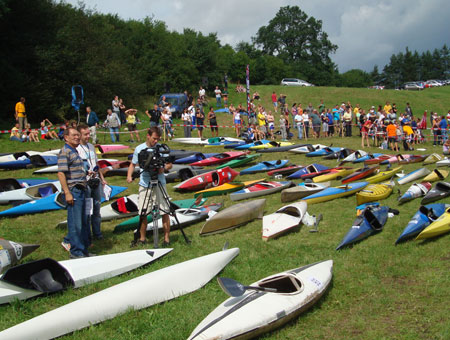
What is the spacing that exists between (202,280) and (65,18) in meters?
22.8

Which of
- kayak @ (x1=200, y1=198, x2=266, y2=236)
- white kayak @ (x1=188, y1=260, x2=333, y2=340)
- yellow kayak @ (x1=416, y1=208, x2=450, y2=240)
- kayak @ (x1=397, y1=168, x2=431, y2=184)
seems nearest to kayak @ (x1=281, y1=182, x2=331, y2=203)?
kayak @ (x1=200, y1=198, x2=266, y2=236)

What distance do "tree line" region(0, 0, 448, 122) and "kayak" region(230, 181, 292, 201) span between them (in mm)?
14956

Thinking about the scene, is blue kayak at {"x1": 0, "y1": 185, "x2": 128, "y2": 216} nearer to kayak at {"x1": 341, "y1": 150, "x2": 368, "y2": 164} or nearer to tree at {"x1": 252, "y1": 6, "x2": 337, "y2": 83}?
kayak at {"x1": 341, "y1": 150, "x2": 368, "y2": 164}

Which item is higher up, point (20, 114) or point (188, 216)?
point (20, 114)

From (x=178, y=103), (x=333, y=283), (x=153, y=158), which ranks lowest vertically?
(x=333, y=283)

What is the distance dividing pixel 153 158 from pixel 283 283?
2204 mm

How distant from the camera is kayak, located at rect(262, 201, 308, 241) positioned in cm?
612

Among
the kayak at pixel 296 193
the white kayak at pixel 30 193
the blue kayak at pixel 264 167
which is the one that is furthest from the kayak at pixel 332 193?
the white kayak at pixel 30 193

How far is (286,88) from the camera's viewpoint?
3556 centimetres

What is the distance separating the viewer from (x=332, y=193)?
8172 mm

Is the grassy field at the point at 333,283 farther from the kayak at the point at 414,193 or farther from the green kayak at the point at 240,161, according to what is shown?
the green kayak at the point at 240,161

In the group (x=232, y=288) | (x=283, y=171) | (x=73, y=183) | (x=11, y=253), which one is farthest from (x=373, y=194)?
(x=11, y=253)

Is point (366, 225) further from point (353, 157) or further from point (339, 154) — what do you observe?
point (339, 154)

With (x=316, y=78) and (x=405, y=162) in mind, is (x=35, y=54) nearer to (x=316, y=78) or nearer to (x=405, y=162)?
(x=405, y=162)
